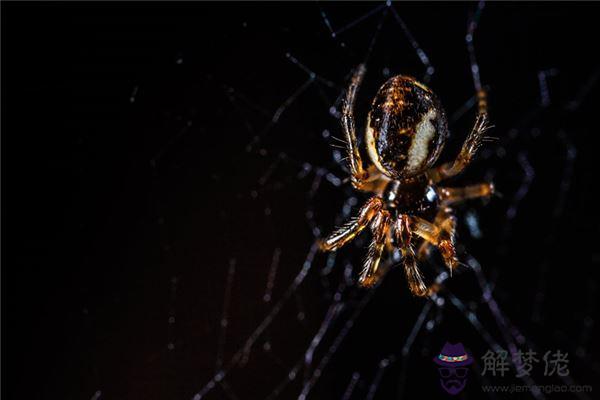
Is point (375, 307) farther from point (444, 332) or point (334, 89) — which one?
point (334, 89)

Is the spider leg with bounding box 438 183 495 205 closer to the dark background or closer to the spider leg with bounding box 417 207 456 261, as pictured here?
the spider leg with bounding box 417 207 456 261

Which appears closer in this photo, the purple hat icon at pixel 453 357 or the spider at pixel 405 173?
the spider at pixel 405 173

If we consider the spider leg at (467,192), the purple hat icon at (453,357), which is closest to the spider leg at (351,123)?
the spider leg at (467,192)

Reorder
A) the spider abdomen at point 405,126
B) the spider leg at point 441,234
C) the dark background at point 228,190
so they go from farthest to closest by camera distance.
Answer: the dark background at point 228,190, the spider leg at point 441,234, the spider abdomen at point 405,126

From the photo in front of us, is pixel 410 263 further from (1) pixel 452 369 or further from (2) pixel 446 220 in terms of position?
(1) pixel 452 369

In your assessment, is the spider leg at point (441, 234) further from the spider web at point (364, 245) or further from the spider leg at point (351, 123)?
the spider web at point (364, 245)

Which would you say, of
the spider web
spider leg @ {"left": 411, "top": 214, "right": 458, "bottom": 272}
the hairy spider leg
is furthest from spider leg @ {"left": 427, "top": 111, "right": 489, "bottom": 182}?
the spider web

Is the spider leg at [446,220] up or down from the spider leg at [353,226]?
down

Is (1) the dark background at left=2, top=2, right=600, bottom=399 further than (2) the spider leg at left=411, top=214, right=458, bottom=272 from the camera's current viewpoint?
Yes
